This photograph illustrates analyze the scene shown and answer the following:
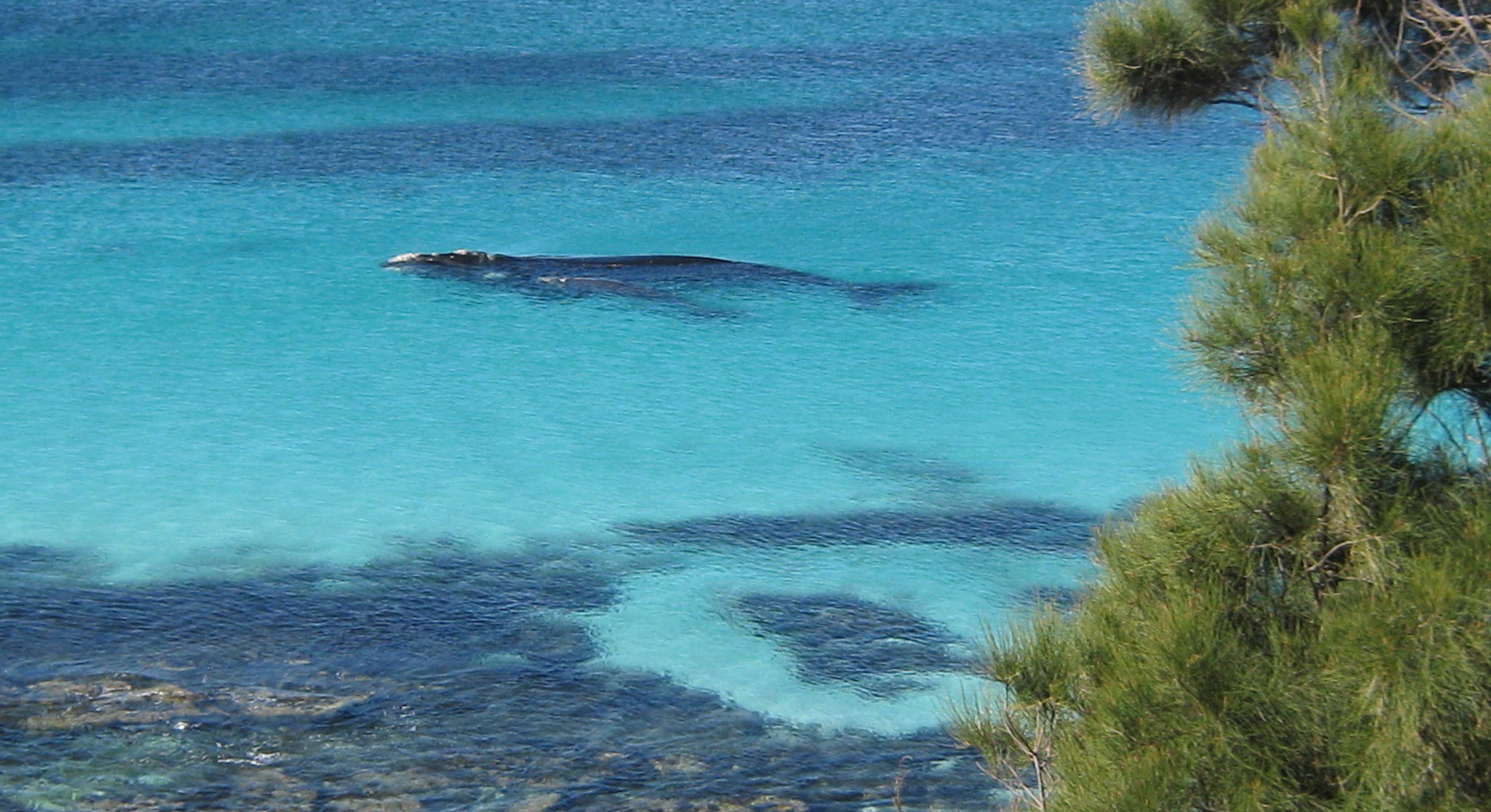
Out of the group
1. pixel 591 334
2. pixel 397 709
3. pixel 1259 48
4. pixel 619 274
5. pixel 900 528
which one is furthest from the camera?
pixel 619 274

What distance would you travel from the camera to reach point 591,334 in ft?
32.0

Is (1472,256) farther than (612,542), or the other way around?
(612,542)

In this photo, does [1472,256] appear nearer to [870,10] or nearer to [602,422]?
[602,422]

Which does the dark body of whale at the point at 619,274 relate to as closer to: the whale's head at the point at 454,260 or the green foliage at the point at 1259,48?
the whale's head at the point at 454,260

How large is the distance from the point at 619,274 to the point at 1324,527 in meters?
7.82

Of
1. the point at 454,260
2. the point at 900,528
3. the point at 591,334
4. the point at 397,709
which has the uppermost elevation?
the point at 454,260

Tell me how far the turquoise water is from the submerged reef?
0.05 metres

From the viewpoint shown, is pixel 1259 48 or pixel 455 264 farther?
pixel 455 264

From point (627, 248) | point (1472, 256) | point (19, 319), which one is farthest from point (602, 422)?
point (1472, 256)

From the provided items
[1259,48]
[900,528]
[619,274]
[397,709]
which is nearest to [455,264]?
[619,274]

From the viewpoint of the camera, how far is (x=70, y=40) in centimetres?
1561

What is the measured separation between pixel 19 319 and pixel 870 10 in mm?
9765

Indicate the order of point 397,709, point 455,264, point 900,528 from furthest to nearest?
point 455,264, point 900,528, point 397,709

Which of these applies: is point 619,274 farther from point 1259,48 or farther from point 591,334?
point 1259,48
